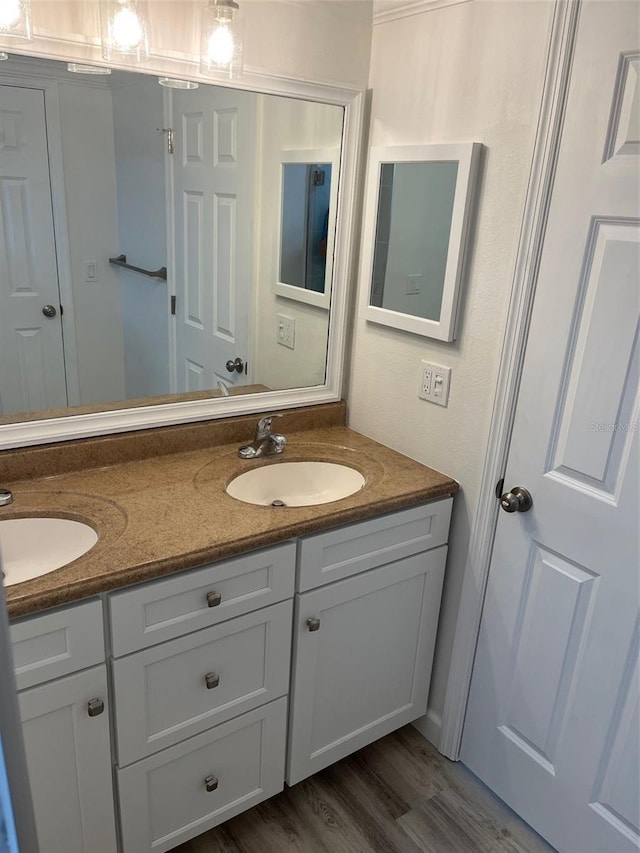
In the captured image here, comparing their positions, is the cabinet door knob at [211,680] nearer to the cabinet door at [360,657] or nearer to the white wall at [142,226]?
the cabinet door at [360,657]

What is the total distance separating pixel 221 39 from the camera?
1.52 metres

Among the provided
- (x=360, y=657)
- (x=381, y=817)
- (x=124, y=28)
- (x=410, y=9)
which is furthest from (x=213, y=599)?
(x=410, y=9)

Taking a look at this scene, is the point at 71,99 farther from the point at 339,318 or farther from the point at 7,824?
the point at 7,824

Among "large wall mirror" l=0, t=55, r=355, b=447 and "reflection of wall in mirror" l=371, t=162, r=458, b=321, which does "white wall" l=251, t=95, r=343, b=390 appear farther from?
"reflection of wall in mirror" l=371, t=162, r=458, b=321

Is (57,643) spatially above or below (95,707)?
above

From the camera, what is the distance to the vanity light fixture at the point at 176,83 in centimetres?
155

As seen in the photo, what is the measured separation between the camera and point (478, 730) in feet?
6.03

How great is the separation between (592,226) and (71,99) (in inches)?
47.4

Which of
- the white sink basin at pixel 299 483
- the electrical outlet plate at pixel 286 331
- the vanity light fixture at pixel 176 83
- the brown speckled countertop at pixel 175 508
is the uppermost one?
the vanity light fixture at pixel 176 83

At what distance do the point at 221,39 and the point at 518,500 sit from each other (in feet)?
4.31

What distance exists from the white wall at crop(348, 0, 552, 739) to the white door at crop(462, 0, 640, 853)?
11cm

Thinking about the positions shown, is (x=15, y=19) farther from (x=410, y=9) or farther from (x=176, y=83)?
(x=410, y=9)

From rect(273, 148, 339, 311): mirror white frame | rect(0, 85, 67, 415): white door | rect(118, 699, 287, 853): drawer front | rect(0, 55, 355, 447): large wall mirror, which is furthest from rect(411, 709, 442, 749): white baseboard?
rect(0, 85, 67, 415): white door

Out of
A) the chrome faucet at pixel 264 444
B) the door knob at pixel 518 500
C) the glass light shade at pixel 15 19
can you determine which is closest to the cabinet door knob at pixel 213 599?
the chrome faucet at pixel 264 444
